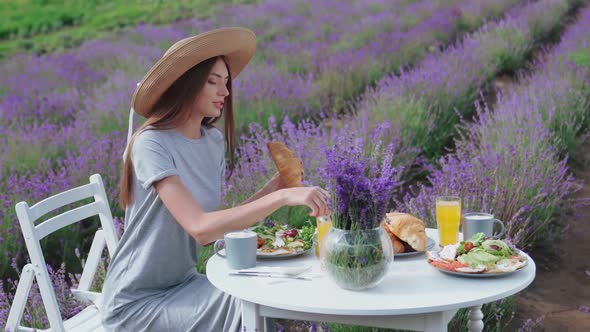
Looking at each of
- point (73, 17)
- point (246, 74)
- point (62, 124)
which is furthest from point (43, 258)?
point (73, 17)

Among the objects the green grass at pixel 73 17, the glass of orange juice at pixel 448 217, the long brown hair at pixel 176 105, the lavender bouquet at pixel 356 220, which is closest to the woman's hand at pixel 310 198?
the lavender bouquet at pixel 356 220

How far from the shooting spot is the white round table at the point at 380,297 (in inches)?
67.4

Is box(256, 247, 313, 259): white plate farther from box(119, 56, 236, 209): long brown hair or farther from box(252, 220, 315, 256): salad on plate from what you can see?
box(119, 56, 236, 209): long brown hair

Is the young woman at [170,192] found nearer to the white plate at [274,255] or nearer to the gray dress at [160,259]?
the gray dress at [160,259]

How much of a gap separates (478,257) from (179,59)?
990 mm

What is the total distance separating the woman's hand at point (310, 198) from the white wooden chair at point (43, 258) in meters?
0.77

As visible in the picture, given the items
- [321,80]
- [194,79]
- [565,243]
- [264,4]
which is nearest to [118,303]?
[194,79]

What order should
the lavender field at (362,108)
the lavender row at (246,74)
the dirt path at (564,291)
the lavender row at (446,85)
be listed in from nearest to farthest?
the dirt path at (564,291), the lavender field at (362,108), the lavender row at (446,85), the lavender row at (246,74)

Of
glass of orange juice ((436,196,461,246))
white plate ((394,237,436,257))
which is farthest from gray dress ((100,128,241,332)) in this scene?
glass of orange juice ((436,196,461,246))

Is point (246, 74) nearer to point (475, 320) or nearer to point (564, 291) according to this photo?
point (564, 291)

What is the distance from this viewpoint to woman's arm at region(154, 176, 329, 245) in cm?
192

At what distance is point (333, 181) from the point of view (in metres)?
1.71

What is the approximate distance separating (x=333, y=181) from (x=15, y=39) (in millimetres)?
8605

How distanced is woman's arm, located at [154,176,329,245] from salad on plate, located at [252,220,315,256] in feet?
0.46
